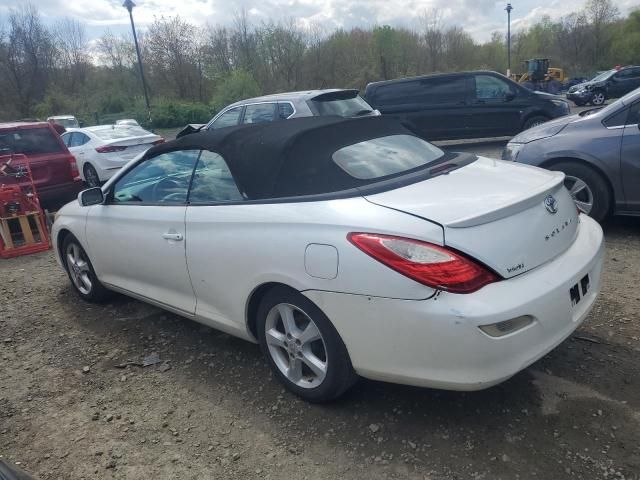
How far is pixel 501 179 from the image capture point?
9.64 feet

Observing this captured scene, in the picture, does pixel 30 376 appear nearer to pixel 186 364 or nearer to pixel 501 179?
pixel 186 364

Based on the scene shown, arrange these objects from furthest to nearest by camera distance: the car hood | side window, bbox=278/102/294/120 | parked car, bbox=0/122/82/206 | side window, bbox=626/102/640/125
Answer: side window, bbox=278/102/294/120 → parked car, bbox=0/122/82/206 → the car hood → side window, bbox=626/102/640/125

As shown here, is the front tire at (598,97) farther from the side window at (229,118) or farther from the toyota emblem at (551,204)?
the toyota emblem at (551,204)

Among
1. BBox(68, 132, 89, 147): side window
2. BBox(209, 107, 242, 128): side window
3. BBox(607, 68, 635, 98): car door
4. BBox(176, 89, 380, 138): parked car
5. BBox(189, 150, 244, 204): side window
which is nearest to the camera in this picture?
BBox(189, 150, 244, 204): side window

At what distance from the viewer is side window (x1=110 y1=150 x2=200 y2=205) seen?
140 inches

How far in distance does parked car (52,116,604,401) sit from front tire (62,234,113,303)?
0.90m

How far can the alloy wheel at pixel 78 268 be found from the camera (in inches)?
186

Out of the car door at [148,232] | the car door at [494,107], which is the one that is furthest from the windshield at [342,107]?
the car door at [148,232]

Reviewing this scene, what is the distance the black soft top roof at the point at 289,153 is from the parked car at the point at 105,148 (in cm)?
881

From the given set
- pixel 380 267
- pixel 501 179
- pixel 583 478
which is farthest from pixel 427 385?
pixel 501 179

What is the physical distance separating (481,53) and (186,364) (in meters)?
63.8

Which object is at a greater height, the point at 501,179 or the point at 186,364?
the point at 501,179

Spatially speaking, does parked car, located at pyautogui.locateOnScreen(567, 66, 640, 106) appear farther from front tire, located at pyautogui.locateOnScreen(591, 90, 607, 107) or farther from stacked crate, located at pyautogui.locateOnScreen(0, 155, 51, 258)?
stacked crate, located at pyautogui.locateOnScreen(0, 155, 51, 258)

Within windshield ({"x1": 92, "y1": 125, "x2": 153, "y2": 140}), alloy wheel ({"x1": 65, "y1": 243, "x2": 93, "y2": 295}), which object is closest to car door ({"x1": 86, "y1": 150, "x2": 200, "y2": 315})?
alloy wheel ({"x1": 65, "y1": 243, "x2": 93, "y2": 295})
